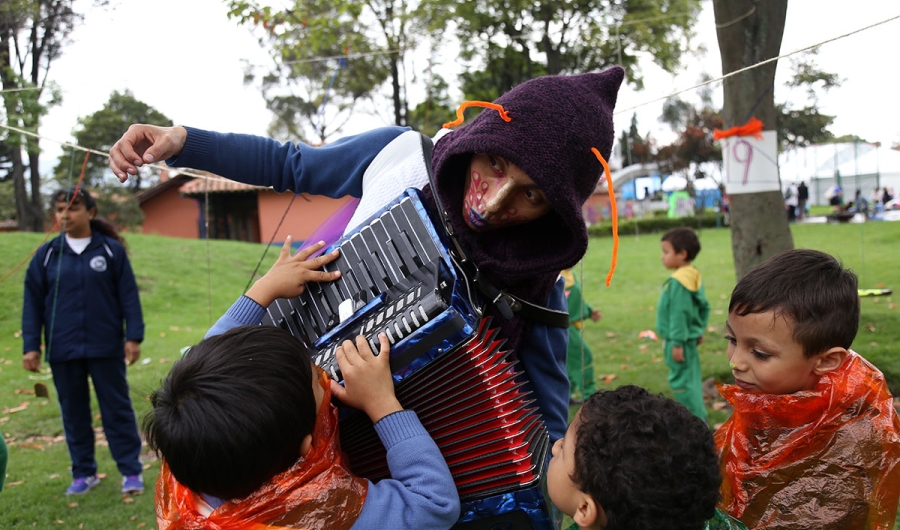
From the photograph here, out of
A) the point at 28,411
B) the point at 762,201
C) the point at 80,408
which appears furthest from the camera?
the point at 28,411

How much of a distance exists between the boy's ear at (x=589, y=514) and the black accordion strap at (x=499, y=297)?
20.9 inches

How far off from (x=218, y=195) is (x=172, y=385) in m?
22.9

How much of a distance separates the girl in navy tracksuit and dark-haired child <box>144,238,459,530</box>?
127 inches

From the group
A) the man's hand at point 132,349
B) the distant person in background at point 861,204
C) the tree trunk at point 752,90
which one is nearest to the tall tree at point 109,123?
the man's hand at point 132,349

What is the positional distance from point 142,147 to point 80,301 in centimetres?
290

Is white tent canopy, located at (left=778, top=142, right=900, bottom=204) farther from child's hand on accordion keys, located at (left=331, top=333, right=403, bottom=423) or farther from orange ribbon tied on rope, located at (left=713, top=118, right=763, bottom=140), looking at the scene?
child's hand on accordion keys, located at (left=331, top=333, right=403, bottom=423)

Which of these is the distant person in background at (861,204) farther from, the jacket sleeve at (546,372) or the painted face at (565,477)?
the painted face at (565,477)

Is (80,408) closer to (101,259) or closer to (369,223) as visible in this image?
(101,259)

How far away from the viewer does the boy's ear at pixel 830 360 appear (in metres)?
1.82

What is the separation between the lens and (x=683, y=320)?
16.7 feet

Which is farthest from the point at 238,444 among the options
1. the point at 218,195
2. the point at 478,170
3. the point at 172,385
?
the point at 218,195

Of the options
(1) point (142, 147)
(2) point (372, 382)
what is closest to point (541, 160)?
(2) point (372, 382)

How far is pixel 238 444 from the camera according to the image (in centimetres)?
147

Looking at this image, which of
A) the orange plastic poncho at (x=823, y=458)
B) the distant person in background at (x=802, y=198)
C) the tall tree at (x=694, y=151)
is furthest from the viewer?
the tall tree at (x=694, y=151)
